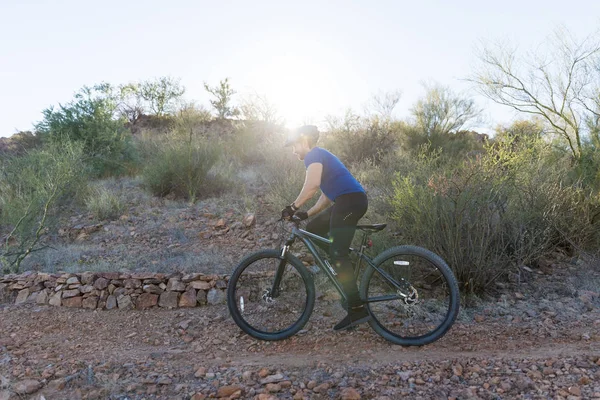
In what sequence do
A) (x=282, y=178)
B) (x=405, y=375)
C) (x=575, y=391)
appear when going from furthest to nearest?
(x=282, y=178) < (x=405, y=375) < (x=575, y=391)

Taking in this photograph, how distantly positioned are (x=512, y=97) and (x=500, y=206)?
816cm

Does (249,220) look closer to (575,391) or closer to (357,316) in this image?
(357,316)

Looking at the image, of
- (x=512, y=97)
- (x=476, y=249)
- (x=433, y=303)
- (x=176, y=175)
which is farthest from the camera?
(x=512, y=97)

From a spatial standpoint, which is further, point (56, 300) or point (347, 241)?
point (56, 300)

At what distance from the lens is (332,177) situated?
434cm

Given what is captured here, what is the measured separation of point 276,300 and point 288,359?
0.62 m

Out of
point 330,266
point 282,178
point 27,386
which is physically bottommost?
point 27,386

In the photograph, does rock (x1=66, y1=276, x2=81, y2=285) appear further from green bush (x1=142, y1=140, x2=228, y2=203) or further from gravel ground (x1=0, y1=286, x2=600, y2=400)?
green bush (x1=142, y1=140, x2=228, y2=203)

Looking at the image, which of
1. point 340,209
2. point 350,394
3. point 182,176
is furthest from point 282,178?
point 350,394

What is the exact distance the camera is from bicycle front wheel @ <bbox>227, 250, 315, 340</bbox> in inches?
176

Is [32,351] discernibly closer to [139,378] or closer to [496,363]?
[139,378]

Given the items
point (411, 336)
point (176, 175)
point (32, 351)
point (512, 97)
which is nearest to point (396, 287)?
point (411, 336)

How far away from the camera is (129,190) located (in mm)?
11734

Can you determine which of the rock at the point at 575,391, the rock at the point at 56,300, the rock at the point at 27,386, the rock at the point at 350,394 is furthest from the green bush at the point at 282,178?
the rock at the point at 575,391
